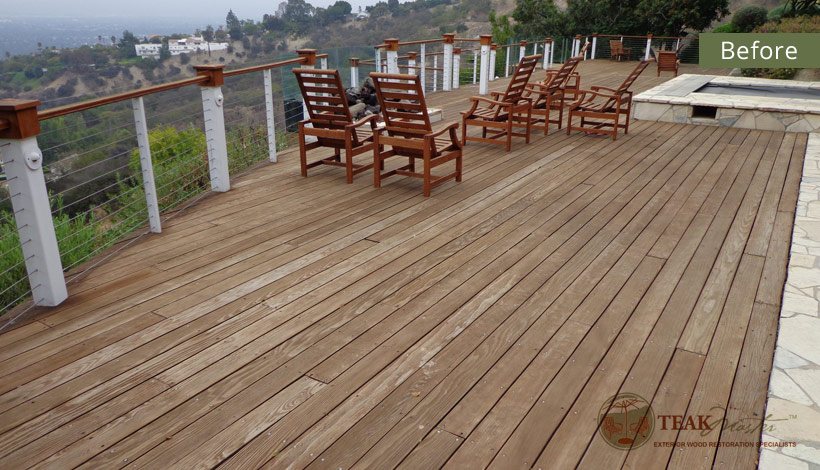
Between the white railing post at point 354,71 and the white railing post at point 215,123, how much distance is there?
395cm

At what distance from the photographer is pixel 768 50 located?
13.5m

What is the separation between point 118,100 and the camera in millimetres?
3363

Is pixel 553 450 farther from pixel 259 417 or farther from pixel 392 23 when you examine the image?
pixel 392 23

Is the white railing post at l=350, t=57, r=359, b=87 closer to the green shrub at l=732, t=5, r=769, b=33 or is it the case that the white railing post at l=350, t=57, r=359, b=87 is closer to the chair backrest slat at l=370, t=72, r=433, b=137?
the chair backrest slat at l=370, t=72, r=433, b=137

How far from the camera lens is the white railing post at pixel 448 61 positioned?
10355mm

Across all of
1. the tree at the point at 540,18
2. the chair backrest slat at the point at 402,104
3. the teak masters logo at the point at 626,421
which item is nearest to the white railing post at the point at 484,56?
the chair backrest slat at the point at 402,104

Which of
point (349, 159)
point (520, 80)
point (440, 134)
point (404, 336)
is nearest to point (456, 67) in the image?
point (520, 80)

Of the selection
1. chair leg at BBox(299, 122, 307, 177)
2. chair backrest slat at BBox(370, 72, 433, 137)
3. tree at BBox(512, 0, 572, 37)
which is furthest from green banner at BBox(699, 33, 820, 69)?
chair leg at BBox(299, 122, 307, 177)

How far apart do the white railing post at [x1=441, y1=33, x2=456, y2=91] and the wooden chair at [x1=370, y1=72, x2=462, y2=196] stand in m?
5.99

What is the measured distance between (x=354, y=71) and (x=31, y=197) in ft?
20.1

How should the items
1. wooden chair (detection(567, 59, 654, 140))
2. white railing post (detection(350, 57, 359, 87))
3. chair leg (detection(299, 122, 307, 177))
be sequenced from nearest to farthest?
chair leg (detection(299, 122, 307, 177)), wooden chair (detection(567, 59, 654, 140)), white railing post (detection(350, 57, 359, 87))

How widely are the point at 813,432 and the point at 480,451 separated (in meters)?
1.07

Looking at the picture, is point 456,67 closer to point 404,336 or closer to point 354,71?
point 354,71

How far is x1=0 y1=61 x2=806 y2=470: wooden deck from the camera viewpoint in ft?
6.27
